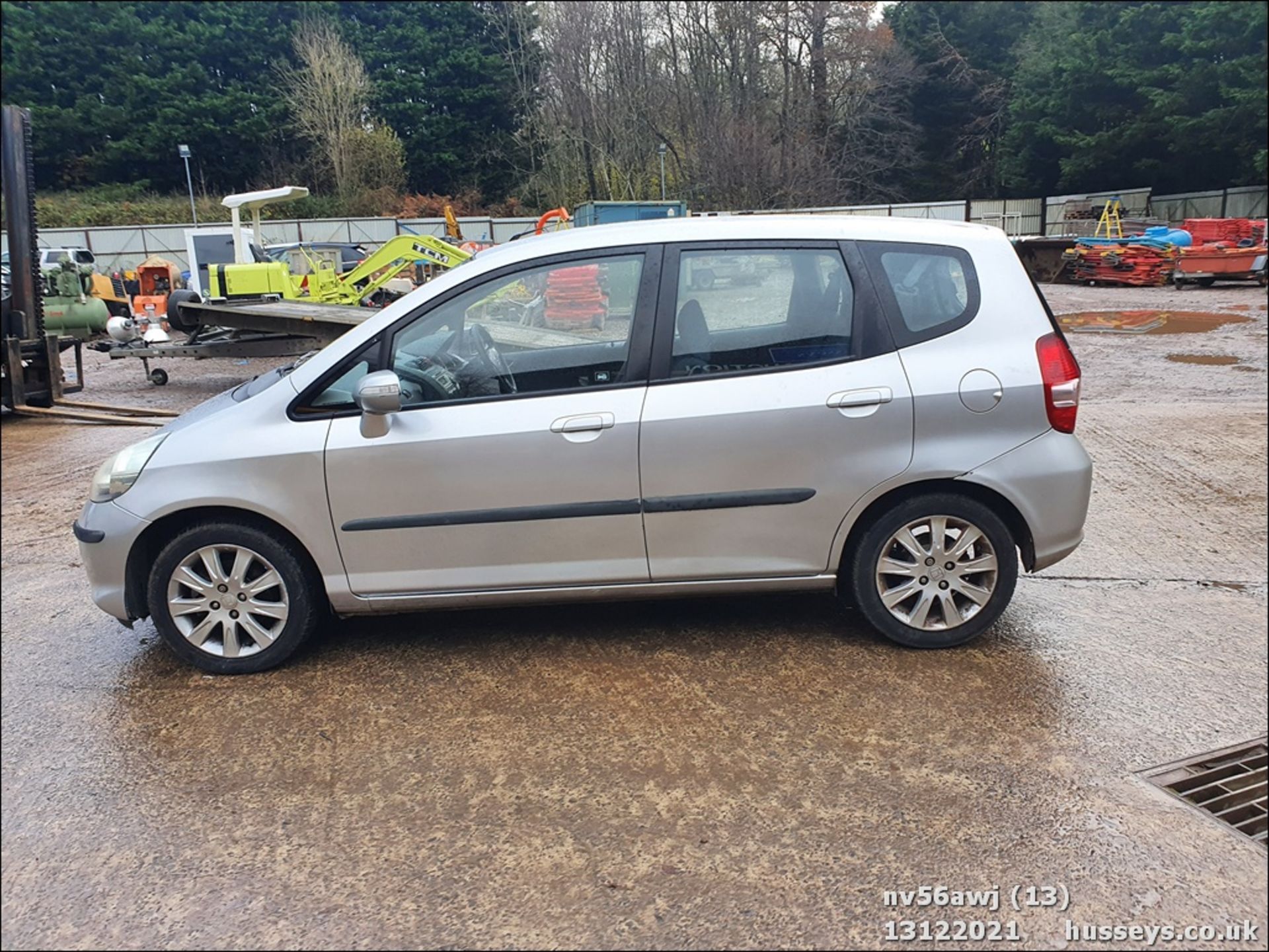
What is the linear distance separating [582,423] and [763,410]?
720 millimetres

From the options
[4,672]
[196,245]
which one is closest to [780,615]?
[4,672]

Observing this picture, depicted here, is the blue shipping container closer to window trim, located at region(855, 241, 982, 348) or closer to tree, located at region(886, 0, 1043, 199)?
window trim, located at region(855, 241, 982, 348)

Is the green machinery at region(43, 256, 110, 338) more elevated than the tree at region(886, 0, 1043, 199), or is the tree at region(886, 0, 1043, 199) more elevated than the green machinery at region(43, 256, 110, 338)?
the tree at region(886, 0, 1043, 199)

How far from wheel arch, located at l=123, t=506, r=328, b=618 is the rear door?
145 cm

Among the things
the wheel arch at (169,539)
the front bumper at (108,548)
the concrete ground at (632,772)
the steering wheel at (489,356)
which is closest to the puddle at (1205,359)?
the concrete ground at (632,772)

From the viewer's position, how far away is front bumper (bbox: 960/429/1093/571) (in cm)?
387

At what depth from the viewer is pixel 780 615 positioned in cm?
444

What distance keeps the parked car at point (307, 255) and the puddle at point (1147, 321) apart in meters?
13.5

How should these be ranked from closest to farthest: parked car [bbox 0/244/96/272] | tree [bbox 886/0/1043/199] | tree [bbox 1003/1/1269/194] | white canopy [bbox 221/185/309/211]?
white canopy [bbox 221/185/309/211] → parked car [bbox 0/244/96/272] → tree [bbox 1003/1/1269/194] → tree [bbox 886/0/1043/199]

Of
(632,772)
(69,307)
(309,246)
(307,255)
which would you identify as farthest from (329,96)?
(632,772)

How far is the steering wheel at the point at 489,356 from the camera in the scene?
12.8 ft

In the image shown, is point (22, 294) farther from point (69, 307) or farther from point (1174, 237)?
point (1174, 237)

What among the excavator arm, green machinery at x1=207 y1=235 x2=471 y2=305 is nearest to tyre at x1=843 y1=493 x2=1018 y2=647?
green machinery at x1=207 y1=235 x2=471 y2=305

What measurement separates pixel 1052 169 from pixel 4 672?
44.4m
